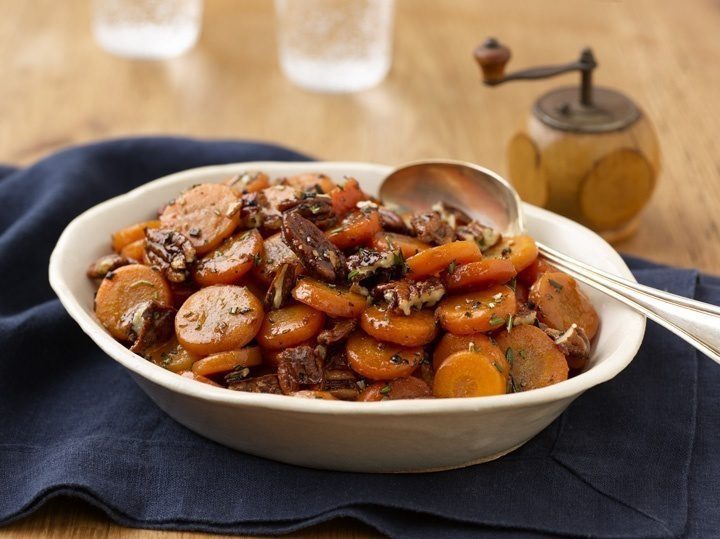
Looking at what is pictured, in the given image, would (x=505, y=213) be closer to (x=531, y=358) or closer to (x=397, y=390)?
(x=531, y=358)

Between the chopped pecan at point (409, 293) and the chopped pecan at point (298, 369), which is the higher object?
the chopped pecan at point (409, 293)

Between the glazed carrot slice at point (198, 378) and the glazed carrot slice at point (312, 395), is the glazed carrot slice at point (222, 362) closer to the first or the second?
the glazed carrot slice at point (198, 378)

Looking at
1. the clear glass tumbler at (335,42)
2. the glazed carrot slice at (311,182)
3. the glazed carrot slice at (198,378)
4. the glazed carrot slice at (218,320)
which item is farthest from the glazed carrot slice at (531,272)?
the clear glass tumbler at (335,42)

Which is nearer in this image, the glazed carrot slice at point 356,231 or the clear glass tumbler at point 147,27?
the glazed carrot slice at point 356,231

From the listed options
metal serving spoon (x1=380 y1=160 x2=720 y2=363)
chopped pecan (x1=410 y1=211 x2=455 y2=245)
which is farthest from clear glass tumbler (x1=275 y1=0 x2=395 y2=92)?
chopped pecan (x1=410 y1=211 x2=455 y2=245)

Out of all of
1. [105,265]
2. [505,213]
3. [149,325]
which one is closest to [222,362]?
[149,325]

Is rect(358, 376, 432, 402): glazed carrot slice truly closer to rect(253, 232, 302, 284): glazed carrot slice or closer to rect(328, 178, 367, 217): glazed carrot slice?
rect(253, 232, 302, 284): glazed carrot slice

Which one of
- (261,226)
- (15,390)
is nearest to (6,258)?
(15,390)

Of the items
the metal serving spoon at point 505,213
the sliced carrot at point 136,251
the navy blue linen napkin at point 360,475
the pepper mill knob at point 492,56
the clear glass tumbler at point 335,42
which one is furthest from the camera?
the clear glass tumbler at point 335,42
